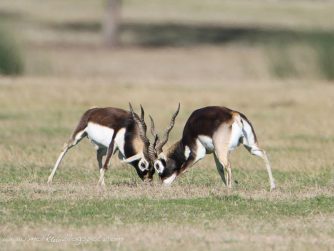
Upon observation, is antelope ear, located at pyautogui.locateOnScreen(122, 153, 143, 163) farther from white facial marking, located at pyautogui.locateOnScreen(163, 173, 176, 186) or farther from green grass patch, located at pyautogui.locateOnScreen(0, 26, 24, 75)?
green grass patch, located at pyautogui.locateOnScreen(0, 26, 24, 75)

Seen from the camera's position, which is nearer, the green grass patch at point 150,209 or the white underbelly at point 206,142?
the green grass patch at point 150,209

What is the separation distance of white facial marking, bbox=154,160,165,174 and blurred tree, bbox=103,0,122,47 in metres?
38.8

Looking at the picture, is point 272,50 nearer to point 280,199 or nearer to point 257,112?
point 257,112

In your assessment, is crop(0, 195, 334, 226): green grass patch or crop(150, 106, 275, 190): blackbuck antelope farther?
crop(150, 106, 275, 190): blackbuck antelope

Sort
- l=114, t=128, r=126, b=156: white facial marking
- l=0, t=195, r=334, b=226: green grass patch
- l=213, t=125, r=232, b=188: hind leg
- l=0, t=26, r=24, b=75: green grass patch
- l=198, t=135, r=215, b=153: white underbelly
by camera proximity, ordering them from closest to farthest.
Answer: l=0, t=195, r=334, b=226: green grass patch, l=213, t=125, r=232, b=188: hind leg, l=198, t=135, r=215, b=153: white underbelly, l=114, t=128, r=126, b=156: white facial marking, l=0, t=26, r=24, b=75: green grass patch

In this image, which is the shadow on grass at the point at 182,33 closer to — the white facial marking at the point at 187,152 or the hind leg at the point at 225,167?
the hind leg at the point at 225,167

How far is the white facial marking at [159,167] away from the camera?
13.9 metres

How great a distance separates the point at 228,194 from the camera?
527 inches

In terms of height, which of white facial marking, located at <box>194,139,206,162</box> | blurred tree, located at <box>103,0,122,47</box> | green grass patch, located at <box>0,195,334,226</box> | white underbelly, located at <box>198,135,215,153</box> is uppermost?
white underbelly, located at <box>198,135,215,153</box>

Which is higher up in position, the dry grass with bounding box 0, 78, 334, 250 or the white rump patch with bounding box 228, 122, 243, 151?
the white rump patch with bounding box 228, 122, 243, 151

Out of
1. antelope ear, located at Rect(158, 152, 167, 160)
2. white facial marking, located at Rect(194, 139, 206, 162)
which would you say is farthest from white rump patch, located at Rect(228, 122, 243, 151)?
antelope ear, located at Rect(158, 152, 167, 160)

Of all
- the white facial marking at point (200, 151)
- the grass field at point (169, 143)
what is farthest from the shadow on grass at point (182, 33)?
the white facial marking at point (200, 151)

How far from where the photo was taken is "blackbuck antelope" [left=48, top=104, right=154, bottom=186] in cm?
1398

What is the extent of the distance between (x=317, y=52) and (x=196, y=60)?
1331cm
